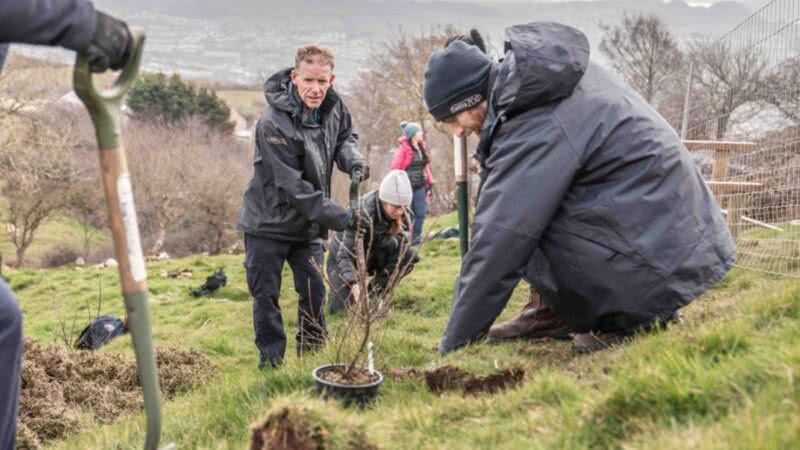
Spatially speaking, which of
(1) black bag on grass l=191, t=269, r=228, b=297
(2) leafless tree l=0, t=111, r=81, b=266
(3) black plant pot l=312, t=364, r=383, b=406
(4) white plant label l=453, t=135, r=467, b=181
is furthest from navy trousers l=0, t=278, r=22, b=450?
(2) leafless tree l=0, t=111, r=81, b=266

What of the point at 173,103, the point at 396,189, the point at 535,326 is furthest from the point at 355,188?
the point at 173,103

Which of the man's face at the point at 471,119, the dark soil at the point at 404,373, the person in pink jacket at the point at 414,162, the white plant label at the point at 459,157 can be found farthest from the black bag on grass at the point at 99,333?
the person in pink jacket at the point at 414,162

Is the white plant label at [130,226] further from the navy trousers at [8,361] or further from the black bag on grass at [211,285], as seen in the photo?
the black bag on grass at [211,285]

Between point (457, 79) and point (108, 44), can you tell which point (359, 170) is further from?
point (108, 44)

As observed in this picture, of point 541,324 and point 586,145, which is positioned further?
point 541,324

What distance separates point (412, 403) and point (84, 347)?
741cm

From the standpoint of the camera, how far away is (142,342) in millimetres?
2795

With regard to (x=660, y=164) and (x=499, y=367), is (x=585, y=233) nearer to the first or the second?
(x=660, y=164)

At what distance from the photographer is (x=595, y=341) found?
426cm

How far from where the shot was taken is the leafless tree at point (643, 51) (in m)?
36.6

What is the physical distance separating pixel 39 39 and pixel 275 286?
375 centimetres

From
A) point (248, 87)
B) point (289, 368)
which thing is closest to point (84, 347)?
point (289, 368)

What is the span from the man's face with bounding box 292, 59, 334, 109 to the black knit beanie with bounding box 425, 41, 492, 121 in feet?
5.62

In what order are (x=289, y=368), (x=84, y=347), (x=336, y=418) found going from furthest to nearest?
(x=84, y=347) → (x=289, y=368) → (x=336, y=418)
